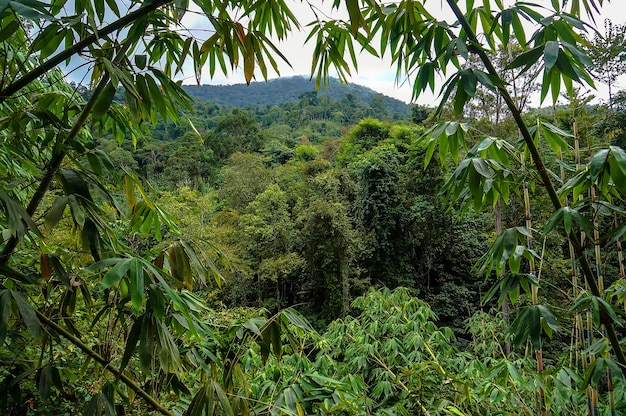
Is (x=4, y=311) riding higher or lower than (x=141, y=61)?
lower

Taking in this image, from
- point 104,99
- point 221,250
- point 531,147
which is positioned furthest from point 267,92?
point 531,147

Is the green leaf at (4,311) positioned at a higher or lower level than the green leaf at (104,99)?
lower

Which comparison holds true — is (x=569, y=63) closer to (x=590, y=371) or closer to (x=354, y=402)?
(x=590, y=371)

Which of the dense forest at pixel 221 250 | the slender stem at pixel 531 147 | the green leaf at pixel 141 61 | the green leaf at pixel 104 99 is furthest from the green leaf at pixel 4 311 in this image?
the slender stem at pixel 531 147

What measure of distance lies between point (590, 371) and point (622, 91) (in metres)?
5.98

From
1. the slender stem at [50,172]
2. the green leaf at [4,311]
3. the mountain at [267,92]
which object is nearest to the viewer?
the green leaf at [4,311]

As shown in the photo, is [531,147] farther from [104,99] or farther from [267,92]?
[267,92]

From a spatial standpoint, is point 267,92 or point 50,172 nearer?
point 50,172

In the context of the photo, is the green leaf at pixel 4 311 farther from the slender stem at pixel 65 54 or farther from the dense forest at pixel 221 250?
the slender stem at pixel 65 54

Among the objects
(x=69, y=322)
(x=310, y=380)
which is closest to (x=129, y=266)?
(x=69, y=322)

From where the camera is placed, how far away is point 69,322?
849 mm

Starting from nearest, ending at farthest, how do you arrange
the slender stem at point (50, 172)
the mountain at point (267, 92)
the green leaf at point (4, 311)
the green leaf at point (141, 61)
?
the green leaf at point (4, 311), the slender stem at point (50, 172), the green leaf at point (141, 61), the mountain at point (267, 92)

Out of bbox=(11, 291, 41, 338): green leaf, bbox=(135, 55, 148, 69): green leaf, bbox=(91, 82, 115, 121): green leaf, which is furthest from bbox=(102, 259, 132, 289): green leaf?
bbox=(135, 55, 148, 69): green leaf

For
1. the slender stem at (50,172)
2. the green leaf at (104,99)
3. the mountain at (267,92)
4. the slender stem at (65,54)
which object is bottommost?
the slender stem at (50,172)
